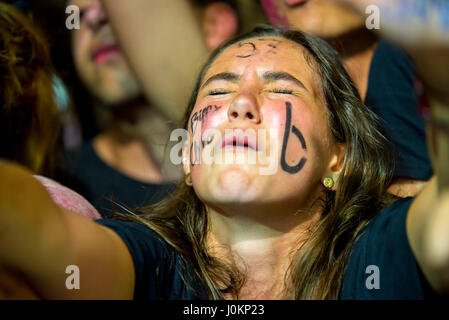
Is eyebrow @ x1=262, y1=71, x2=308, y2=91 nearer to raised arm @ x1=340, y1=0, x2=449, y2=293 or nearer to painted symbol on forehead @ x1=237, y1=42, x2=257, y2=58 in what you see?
painted symbol on forehead @ x1=237, y1=42, x2=257, y2=58

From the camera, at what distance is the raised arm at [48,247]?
2.85 feet

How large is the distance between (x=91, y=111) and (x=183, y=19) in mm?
747

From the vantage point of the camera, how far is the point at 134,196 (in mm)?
1863

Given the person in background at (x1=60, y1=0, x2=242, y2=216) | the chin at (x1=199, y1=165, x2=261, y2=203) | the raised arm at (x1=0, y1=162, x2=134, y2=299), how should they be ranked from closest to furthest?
the raised arm at (x1=0, y1=162, x2=134, y2=299), the chin at (x1=199, y1=165, x2=261, y2=203), the person in background at (x1=60, y1=0, x2=242, y2=216)

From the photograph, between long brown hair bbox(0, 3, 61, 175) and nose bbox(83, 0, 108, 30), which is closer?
long brown hair bbox(0, 3, 61, 175)

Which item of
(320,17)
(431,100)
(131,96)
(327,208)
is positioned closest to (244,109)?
(327,208)

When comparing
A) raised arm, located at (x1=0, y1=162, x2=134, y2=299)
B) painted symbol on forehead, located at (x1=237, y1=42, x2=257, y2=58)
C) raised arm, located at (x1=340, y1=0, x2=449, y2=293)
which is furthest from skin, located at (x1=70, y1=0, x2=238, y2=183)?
raised arm, located at (x1=340, y1=0, x2=449, y2=293)

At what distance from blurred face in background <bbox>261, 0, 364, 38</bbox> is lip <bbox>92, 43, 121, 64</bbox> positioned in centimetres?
61

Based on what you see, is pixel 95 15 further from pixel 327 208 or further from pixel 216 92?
pixel 327 208

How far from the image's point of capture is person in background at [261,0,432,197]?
143 cm

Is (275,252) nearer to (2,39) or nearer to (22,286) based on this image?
(22,286)

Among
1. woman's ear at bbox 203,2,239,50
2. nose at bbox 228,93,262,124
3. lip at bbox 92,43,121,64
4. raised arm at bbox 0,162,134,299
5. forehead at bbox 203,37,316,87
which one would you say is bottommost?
raised arm at bbox 0,162,134,299

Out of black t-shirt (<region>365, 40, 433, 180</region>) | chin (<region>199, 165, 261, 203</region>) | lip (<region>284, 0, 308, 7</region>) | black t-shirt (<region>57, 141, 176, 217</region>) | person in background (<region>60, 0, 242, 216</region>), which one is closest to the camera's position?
chin (<region>199, 165, 261, 203</region>)

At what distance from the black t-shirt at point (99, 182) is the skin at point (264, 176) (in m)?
0.53
